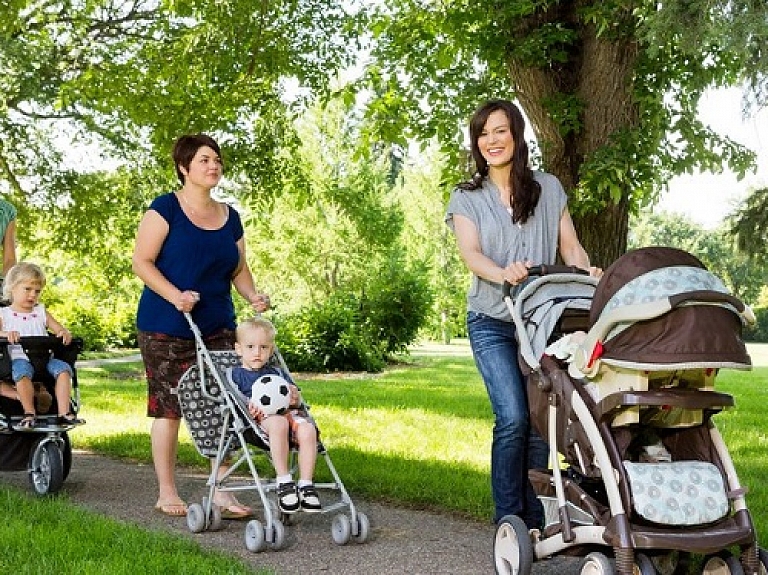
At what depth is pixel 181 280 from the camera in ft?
20.0

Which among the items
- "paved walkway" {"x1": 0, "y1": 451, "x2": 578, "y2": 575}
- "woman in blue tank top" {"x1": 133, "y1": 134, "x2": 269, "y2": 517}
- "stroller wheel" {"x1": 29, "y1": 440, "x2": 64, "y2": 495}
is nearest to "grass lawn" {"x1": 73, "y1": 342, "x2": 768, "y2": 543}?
"paved walkway" {"x1": 0, "y1": 451, "x2": 578, "y2": 575}

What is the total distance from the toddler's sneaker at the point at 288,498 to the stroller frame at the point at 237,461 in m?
0.05

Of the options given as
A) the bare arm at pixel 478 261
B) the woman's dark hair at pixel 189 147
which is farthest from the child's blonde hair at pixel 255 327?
the bare arm at pixel 478 261

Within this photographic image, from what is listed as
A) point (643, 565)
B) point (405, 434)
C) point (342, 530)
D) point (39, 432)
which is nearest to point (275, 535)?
point (342, 530)

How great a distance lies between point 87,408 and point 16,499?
6.00m

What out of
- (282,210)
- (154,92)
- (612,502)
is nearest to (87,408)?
(154,92)

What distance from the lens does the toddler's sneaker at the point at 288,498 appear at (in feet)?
17.1

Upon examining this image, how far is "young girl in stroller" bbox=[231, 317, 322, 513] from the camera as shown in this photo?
5.26 m

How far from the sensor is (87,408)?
39.7 ft

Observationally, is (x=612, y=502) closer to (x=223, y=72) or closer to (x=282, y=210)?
(x=223, y=72)

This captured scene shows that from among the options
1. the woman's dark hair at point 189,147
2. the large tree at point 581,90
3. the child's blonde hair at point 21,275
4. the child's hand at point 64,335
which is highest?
the large tree at point 581,90

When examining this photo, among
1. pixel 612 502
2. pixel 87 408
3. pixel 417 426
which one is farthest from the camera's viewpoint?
pixel 87 408

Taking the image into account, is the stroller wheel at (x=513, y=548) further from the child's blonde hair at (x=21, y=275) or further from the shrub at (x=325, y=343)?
the shrub at (x=325, y=343)

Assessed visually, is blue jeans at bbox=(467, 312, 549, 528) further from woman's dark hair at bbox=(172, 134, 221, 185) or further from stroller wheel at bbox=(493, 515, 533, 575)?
woman's dark hair at bbox=(172, 134, 221, 185)
